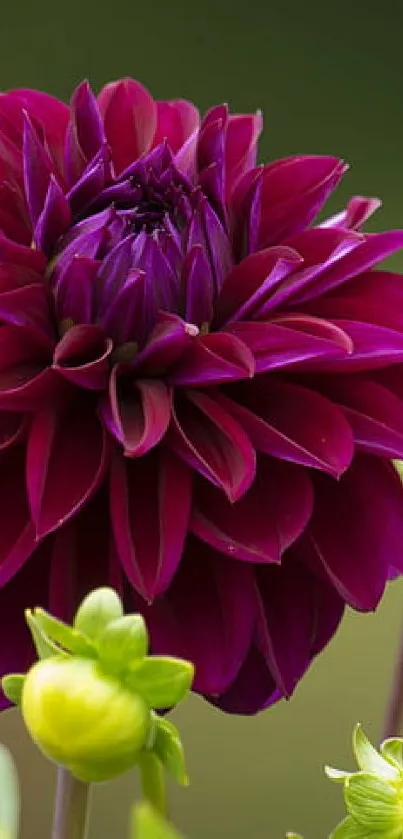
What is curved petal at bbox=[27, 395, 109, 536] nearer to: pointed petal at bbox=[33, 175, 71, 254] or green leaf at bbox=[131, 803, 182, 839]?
pointed petal at bbox=[33, 175, 71, 254]

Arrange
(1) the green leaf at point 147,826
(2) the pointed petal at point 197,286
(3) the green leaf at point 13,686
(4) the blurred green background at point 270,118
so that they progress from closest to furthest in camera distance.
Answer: (1) the green leaf at point 147,826
(3) the green leaf at point 13,686
(2) the pointed petal at point 197,286
(4) the blurred green background at point 270,118

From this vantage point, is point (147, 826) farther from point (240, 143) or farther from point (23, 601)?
point (240, 143)

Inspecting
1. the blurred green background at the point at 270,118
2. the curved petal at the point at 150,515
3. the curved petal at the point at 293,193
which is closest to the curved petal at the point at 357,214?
the curved petal at the point at 293,193

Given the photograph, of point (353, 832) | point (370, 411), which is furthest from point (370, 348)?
point (353, 832)

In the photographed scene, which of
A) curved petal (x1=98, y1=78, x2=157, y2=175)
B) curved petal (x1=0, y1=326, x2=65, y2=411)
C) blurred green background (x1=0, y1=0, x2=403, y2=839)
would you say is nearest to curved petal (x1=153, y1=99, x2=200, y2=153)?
curved petal (x1=98, y1=78, x2=157, y2=175)

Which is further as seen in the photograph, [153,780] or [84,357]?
[84,357]

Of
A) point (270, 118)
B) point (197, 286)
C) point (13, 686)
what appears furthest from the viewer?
point (270, 118)

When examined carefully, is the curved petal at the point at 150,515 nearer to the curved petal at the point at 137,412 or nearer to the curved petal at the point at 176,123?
the curved petal at the point at 137,412
